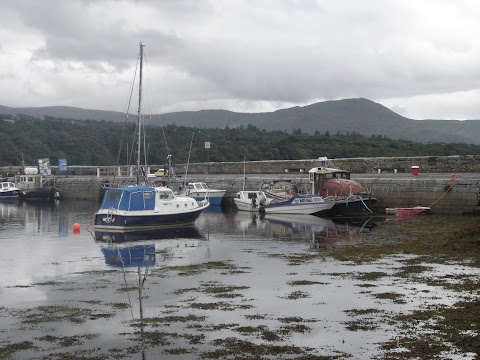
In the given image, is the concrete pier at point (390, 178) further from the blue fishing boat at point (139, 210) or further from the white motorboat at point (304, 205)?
the blue fishing boat at point (139, 210)

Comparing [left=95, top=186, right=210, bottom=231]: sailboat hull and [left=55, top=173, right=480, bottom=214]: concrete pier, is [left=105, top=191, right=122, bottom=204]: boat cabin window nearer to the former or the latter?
[left=95, top=186, right=210, bottom=231]: sailboat hull

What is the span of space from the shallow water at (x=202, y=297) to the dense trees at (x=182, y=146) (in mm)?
52660

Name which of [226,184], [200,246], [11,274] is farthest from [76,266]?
[226,184]

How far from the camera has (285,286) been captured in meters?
19.6

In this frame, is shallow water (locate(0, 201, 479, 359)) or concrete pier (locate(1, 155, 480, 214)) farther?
concrete pier (locate(1, 155, 480, 214))

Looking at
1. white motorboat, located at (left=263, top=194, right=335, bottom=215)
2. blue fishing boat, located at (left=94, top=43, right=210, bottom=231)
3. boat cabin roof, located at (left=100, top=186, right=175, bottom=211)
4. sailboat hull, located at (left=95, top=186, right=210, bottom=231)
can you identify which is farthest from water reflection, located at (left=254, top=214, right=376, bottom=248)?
boat cabin roof, located at (left=100, top=186, right=175, bottom=211)

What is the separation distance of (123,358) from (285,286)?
757 centimetres

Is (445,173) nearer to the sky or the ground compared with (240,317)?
nearer to the sky

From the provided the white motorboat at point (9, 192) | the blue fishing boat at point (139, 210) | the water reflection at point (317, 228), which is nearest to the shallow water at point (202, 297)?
the water reflection at point (317, 228)

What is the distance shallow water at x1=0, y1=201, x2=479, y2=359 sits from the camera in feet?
44.8

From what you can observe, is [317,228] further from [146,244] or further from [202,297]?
[202,297]

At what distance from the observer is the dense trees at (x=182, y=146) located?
87312mm

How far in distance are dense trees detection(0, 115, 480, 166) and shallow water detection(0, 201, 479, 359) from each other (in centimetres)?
5266

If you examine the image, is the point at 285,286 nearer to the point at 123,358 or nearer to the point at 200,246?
the point at 123,358
